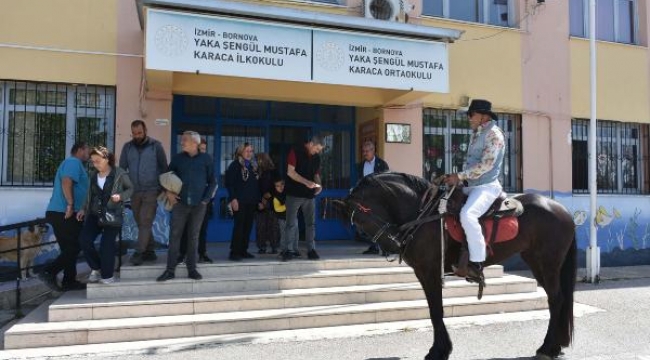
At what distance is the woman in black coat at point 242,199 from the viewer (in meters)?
7.21

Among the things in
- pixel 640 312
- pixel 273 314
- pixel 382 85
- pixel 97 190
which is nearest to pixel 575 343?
pixel 640 312

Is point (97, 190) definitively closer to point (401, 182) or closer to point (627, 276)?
point (401, 182)

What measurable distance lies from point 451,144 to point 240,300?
5.89 metres

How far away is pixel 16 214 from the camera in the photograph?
25.4 ft

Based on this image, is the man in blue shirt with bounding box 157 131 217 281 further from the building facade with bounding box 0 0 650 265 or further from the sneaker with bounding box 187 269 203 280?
the building facade with bounding box 0 0 650 265

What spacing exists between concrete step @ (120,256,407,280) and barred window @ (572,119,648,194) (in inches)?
237

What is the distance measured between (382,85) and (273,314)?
12.7 ft

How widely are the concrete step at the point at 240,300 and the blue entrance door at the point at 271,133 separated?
2.66 metres

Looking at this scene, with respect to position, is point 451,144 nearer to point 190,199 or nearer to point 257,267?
point 257,267

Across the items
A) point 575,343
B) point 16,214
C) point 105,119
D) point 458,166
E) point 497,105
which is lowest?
point 575,343

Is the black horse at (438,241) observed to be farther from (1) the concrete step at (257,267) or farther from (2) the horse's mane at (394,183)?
(1) the concrete step at (257,267)

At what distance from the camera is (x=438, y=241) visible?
4781 mm

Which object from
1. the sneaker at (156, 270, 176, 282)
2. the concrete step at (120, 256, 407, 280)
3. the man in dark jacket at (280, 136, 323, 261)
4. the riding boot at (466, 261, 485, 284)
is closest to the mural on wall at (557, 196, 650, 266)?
the concrete step at (120, 256, 407, 280)

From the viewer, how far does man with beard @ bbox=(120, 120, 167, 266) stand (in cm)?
651
